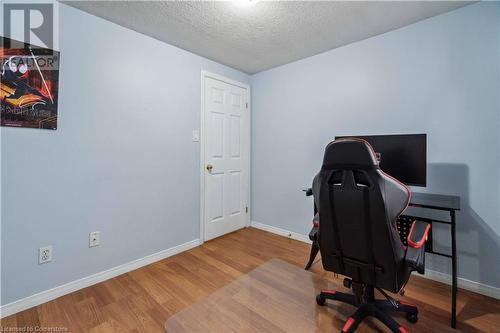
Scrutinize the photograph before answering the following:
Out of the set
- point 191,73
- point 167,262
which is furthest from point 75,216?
point 191,73

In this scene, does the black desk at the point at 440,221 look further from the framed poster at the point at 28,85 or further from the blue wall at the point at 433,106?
the framed poster at the point at 28,85

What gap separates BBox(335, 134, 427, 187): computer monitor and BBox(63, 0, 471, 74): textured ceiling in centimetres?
109

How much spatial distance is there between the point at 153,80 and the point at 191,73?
51 centimetres

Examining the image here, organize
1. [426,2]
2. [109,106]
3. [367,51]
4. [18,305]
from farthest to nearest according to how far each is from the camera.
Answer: [367,51]
[109,106]
[426,2]
[18,305]

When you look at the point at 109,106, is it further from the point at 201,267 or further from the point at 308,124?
the point at 308,124

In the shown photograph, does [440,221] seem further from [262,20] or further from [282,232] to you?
[262,20]

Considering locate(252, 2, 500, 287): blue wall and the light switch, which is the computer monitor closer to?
locate(252, 2, 500, 287): blue wall

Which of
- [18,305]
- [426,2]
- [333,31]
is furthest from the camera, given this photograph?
[333,31]

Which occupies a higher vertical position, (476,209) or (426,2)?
(426,2)

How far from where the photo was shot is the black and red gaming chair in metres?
1.15

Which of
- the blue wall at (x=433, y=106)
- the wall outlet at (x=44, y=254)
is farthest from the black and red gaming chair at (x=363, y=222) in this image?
the wall outlet at (x=44, y=254)

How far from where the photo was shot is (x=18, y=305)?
164cm

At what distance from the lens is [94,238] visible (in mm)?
2018

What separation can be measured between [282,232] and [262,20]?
8.32 feet
